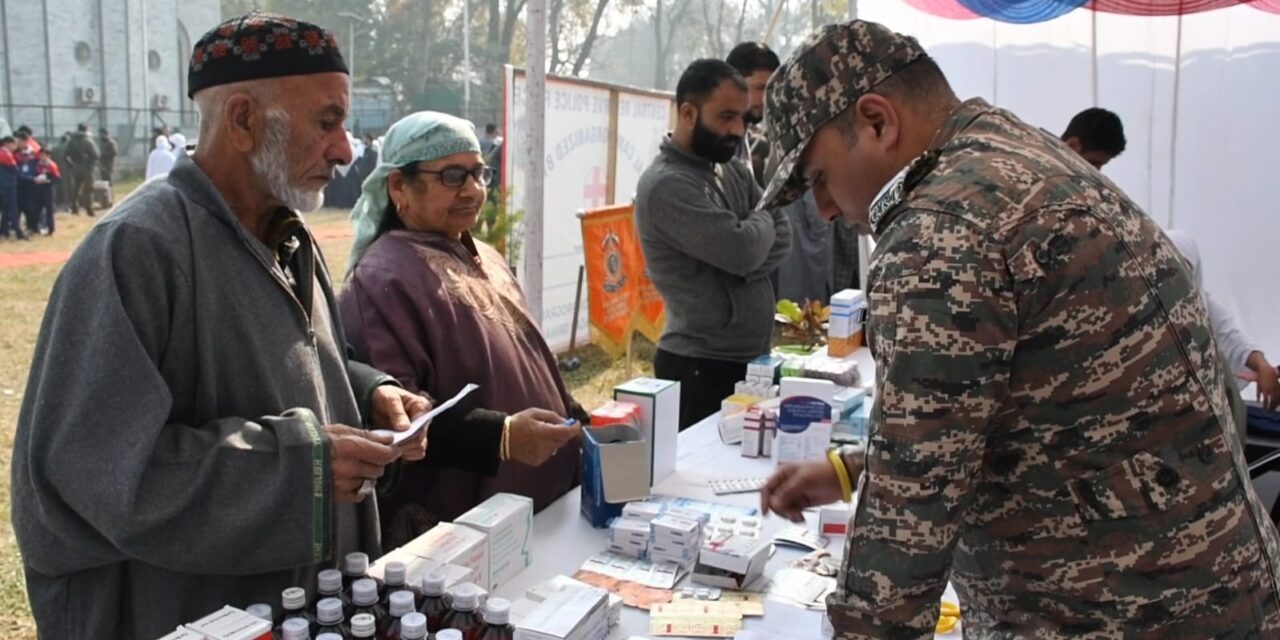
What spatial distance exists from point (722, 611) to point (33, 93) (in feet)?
59.6

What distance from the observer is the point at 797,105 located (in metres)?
1.28

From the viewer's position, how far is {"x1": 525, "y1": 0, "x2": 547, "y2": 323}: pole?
15.3 feet

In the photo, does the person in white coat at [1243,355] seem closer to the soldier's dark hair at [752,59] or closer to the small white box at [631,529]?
the soldier's dark hair at [752,59]

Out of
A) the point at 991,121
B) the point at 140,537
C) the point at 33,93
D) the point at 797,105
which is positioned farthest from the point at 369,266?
the point at 33,93

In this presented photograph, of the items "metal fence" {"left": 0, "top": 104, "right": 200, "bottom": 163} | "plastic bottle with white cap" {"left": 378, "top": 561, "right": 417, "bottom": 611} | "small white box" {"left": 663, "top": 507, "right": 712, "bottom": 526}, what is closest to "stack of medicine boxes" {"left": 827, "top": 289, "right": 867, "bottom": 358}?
"small white box" {"left": 663, "top": 507, "right": 712, "bottom": 526}

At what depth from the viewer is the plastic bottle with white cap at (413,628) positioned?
1.22 meters

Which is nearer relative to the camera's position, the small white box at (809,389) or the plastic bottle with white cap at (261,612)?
the plastic bottle with white cap at (261,612)

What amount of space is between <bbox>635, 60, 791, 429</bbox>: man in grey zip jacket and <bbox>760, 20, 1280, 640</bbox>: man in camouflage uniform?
6.33ft

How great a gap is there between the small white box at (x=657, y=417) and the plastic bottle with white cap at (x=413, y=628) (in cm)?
105

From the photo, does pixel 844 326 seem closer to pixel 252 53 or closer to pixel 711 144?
pixel 711 144

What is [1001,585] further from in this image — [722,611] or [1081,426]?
[722,611]

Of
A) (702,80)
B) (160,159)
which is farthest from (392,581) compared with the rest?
(160,159)

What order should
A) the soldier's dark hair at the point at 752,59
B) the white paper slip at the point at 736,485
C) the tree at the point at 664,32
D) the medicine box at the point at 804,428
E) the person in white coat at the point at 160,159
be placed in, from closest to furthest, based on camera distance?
the white paper slip at the point at 736,485 < the medicine box at the point at 804,428 < the soldier's dark hair at the point at 752,59 < the person in white coat at the point at 160,159 < the tree at the point at 664,32

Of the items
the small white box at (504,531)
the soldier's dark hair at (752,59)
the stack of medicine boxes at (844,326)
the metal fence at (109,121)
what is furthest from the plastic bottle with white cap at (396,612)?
the metal fence at (109,121)
